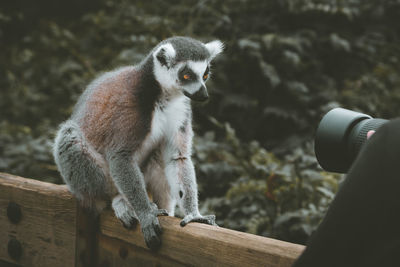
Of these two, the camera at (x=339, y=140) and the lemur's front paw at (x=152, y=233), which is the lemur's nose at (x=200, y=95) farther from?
the camera at (x=339, y=140)

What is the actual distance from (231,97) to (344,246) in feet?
11.2

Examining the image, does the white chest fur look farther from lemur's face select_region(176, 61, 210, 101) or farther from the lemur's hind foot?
the lemur's hind foot

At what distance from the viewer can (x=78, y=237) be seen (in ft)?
5.97

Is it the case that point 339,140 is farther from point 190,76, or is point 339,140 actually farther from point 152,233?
point 190,76

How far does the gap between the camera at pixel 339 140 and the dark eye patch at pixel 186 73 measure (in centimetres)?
108

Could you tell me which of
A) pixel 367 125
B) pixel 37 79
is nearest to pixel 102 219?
pixel 367 125

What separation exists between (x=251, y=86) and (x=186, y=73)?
2412mm

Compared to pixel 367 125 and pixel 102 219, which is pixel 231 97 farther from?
pixel 367 125

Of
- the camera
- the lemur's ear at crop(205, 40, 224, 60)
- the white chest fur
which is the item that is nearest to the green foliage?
the white chest fur

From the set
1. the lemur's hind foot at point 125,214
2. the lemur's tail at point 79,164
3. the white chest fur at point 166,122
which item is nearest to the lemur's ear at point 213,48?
the white chest fur at point 166,122

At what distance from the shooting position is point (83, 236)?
1.83m

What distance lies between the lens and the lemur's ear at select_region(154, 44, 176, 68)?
2.13m

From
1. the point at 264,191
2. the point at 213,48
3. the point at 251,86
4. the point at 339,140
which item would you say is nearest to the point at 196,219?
the point at 339,140

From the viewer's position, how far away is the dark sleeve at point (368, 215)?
0.71 metres
